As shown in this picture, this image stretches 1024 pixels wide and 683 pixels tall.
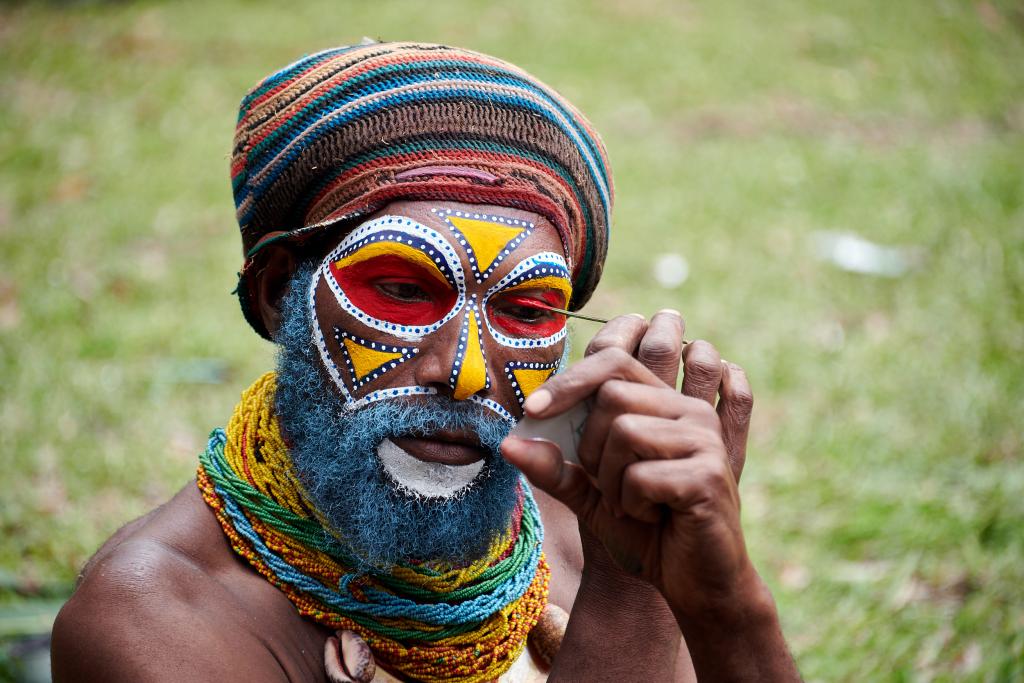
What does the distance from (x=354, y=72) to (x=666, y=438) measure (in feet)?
4.44

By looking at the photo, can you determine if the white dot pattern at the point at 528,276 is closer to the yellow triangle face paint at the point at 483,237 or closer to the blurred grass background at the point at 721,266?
the yellow triangle face paint at the point at 483,237

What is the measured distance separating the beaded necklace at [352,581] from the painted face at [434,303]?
1.18ft

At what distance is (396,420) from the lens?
2.37 metres

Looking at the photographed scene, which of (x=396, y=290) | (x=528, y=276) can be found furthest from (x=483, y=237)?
(x=396, y=290)

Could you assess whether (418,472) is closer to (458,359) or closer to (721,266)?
(458,359)

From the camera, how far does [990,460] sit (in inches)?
220

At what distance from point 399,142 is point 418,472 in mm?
853

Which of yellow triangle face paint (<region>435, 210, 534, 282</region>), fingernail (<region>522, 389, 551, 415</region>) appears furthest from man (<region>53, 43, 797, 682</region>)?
fingernail (<region>522, 389, 551, 415</region>)

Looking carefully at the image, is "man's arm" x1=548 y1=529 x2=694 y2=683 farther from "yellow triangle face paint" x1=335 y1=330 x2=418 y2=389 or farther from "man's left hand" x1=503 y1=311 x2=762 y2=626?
"yellow triangle face paint" x1=335 y1=330 x2=418 y2=389

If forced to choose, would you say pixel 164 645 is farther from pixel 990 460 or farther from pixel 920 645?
pixel 990 460

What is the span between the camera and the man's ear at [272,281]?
271 centimetres

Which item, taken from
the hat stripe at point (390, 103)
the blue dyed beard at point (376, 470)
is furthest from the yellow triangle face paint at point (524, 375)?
the hat stripe at point (390, 103)

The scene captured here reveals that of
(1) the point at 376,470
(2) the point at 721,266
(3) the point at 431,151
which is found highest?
(3) the point at 431,151

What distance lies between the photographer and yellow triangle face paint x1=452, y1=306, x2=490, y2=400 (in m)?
2.33
